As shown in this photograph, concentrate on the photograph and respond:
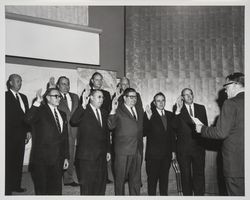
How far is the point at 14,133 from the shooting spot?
3734 mm

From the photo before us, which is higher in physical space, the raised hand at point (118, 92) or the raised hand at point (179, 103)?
the raised hand at point (118, 92)

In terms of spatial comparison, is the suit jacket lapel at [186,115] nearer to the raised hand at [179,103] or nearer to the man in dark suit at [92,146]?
the raised hand at [179,103]

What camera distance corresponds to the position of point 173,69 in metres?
4.32

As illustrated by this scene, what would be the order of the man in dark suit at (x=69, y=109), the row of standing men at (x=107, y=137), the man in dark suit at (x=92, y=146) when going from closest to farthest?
1. the row of standing men at (x=107, y=137)
2. the man in dark suit at (x=92, y=146)
3. the man in dark suit at (x=69, y=109)

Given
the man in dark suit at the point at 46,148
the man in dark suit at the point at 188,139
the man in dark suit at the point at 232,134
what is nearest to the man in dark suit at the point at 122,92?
the man in dark suit at the point at 188,139

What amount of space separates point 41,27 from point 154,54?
1428 mm

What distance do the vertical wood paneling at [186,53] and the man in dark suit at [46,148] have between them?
115 centimetres

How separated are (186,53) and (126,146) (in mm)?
1397

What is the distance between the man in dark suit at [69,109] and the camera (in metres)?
4.05

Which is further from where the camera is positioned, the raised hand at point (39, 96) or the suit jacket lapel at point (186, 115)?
the suit jacket lapel at point (186, 115)

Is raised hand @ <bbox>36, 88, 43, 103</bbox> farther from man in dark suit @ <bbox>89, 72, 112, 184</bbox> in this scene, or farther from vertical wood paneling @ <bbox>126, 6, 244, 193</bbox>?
vertical wood paneling @ <bbox>126, 6, 244, 193</bbox>

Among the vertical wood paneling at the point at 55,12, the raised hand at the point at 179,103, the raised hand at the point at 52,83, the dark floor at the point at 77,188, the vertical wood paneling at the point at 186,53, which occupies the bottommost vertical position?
the dark floor at the point at 77,188

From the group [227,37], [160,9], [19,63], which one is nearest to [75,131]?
[19,63]

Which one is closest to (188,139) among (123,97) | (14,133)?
(123,97)
